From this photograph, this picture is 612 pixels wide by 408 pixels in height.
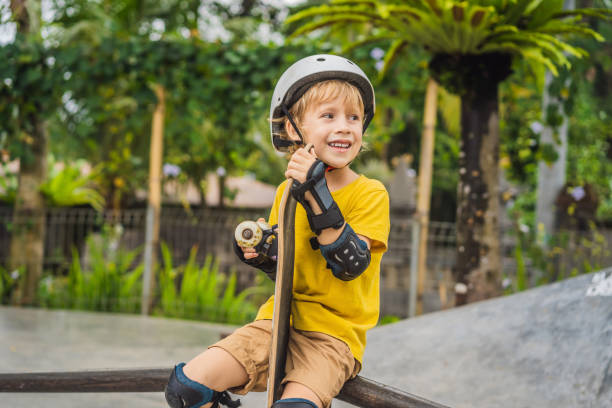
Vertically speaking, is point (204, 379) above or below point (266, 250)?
below

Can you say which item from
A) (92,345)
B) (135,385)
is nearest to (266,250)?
(135,385)

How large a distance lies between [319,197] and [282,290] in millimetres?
258

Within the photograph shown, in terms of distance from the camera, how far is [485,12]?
2.77 meters

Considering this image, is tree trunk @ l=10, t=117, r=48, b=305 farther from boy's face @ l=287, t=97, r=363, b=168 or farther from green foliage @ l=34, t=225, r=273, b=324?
boy's face @ l=287, t=97, r=363, b=168

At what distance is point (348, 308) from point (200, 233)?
173 inches

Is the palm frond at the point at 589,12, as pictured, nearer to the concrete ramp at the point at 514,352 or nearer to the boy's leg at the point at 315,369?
the concrete ramp at the point at 514,352

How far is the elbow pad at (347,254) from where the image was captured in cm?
133

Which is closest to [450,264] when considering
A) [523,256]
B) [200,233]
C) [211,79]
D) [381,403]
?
[523,256]

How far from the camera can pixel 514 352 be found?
2.46 meters

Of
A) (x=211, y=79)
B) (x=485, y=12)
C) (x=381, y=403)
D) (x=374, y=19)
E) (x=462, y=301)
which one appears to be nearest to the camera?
(x=381, y=403)

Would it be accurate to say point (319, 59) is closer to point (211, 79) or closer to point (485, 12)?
point (485, 12)

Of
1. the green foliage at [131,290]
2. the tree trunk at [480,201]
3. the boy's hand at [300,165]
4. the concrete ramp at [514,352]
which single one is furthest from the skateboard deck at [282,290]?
the green foliage at [131,290]

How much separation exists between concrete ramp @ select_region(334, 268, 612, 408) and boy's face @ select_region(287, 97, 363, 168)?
138 cm

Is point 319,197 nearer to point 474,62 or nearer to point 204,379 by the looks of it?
point 204,379
